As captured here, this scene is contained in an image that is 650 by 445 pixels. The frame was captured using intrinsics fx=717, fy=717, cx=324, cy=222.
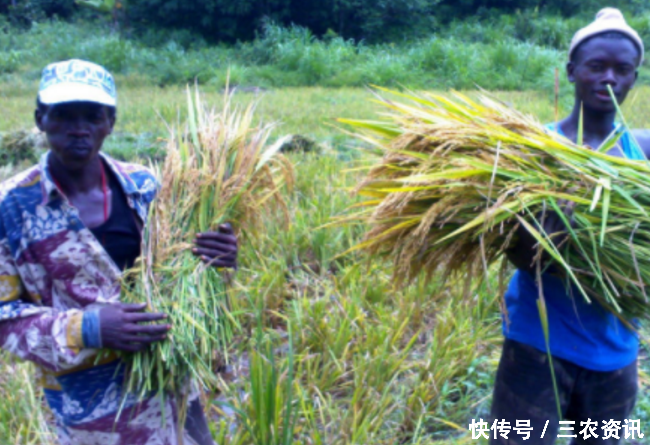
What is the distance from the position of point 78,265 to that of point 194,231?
1.05 feet

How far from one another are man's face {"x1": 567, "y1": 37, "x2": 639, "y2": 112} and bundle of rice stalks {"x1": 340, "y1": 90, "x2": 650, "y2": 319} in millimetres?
147

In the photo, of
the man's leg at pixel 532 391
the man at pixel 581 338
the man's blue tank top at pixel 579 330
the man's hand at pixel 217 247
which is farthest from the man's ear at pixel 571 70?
the man's hand at pixel 217 247

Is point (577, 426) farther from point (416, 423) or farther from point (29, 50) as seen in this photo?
point (29, 50)

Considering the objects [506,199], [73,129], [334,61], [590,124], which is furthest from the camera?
[334,61]

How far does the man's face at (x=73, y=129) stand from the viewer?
182 cm

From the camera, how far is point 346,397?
3043 millimetres

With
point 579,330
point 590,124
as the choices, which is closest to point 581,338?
point 579,330

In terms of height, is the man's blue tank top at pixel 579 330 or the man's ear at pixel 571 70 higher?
the man's ear at pixel 571 70

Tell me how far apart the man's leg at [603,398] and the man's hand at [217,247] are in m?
1.02

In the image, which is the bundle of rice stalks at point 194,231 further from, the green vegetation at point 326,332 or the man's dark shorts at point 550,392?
the man's dark shorts at point 550,392

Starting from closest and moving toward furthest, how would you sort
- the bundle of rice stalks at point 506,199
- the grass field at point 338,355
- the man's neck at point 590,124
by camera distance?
1. the bundle of rice stalks at point 506,199
2. the man's neck at point 590,124
3. the grass field at point 338,355

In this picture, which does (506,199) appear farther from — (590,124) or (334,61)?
(334,61)

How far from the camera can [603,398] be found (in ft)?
6.54

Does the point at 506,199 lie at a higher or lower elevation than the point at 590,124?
lower
